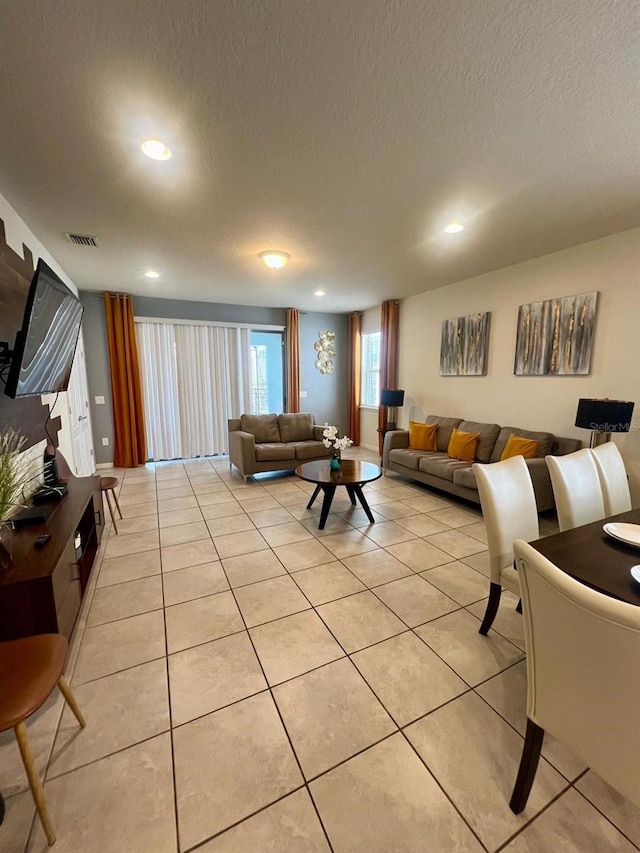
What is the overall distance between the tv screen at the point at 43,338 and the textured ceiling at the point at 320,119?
72cm

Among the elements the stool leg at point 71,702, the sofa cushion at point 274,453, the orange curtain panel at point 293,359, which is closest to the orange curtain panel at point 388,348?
the orange curtain panel at point 293,359

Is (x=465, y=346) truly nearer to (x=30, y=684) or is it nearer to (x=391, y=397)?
(x=391, y=397)

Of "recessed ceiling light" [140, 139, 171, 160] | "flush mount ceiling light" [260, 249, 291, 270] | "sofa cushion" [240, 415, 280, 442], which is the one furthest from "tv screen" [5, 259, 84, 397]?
"sofa cushion" [240, 415, 280, 442]

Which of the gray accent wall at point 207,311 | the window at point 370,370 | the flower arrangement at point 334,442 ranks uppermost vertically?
the gray accent wall at point 207,311

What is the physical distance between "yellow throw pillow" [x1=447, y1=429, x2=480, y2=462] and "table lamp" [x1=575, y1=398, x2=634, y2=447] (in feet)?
3.79

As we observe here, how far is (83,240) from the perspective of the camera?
3.08 metres

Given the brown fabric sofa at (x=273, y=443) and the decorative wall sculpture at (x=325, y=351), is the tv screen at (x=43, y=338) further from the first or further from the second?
the decorative wall sculpture at (x=325, y=351)

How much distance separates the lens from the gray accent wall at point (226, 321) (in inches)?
198

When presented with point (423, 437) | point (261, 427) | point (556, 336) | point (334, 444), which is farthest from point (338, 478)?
point (556, 336)

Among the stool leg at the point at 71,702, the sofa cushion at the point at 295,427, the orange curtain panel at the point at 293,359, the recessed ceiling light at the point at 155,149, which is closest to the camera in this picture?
the stool leg at the point at 71,702

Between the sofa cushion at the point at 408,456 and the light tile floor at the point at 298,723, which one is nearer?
the light tile floor at the point at 298,723

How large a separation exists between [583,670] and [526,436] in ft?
10.2

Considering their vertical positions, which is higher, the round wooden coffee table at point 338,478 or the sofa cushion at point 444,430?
the sofa cushion at point 444,430

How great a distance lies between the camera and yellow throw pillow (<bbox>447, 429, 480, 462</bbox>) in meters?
3.96
